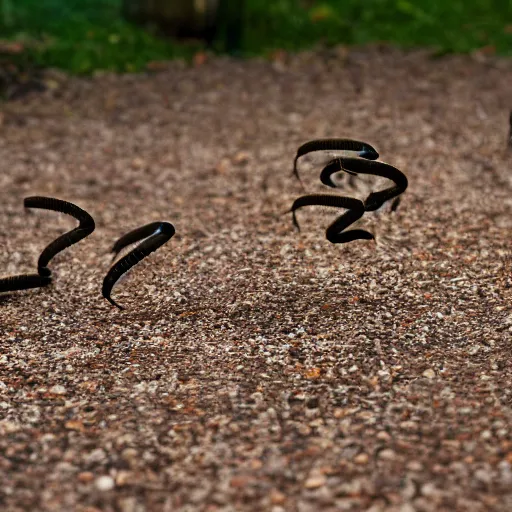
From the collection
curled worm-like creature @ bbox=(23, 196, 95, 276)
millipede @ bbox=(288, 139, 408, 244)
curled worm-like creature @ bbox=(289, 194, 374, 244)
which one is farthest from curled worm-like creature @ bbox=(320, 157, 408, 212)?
curled worm-like creature @ bbox=(23, 196, 95, 276)

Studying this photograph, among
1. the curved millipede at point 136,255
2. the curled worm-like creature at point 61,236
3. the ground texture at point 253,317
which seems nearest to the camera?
the ground texture at point 253,317

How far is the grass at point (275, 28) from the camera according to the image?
6.61 m

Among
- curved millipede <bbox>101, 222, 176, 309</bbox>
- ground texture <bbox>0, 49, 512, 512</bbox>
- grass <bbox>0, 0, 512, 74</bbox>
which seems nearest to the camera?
ground texture <bbox>0, 49, 512, 512</bbox>

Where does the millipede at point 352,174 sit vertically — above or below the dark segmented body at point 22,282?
above

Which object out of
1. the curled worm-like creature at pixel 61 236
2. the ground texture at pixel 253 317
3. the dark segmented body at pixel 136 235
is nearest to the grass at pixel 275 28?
the ground texture at pixel 253 317

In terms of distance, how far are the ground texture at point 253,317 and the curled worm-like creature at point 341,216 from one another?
0.08 metres

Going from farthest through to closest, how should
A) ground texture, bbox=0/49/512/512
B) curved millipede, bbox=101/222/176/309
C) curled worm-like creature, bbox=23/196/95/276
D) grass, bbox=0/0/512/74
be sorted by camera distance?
1. grass, bbox=0/0/512/74
2. curled worm-like creature, bbox=23/196/95/276
3. curved millipede, bbox=101/222/176/309
4. ground texture, bbox=0/49/512/512

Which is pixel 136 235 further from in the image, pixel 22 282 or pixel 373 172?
pixel 373 172

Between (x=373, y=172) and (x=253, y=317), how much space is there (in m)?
0.81

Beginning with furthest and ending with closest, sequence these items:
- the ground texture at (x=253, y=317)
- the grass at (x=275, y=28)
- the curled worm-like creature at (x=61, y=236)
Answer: the grass at (x=275, y=28) < the curled worm-like creature at (x=61, y=236) < the ground texture at (x=253, y=317)

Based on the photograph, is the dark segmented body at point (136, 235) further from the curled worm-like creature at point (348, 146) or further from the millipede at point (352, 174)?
the curled worm-like creature at point (348, 146)

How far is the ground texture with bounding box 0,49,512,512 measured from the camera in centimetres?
249

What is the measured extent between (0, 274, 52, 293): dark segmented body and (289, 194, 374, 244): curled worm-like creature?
47.3 inches

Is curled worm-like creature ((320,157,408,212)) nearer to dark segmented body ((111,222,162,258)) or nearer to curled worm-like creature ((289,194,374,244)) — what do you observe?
curled worm-like creature ((289,194,374,244))
